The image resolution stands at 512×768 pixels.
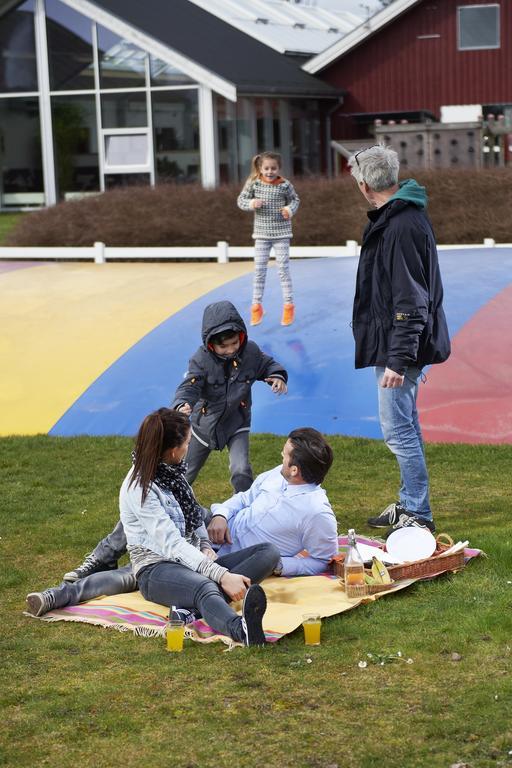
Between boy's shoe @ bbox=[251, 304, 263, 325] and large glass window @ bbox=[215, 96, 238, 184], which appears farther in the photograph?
large glass window @ bbox=[215, 96, 238, 184]

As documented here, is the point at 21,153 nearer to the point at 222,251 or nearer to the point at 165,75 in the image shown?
the point at 165,75

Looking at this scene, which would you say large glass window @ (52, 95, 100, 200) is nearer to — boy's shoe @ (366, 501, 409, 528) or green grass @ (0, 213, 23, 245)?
green grass @ (0, 213, 23, 245)

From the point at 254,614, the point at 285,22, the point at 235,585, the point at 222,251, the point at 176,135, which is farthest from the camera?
the point at 285,22

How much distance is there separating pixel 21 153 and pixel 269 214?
58.4ft

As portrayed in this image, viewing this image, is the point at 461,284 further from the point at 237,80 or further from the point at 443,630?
the point at 237,80

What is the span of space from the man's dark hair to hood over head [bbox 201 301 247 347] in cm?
123

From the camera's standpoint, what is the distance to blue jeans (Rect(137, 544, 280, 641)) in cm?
615

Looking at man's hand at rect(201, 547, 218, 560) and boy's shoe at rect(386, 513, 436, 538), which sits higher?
man's hand at rect(201, 547, 218, 560)

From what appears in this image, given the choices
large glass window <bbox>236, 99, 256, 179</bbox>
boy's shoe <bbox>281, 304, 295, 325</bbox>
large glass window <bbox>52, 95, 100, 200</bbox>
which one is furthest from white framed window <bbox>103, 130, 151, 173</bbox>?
boy's shoe <bbox>281, 304, 295, 325</bbox>

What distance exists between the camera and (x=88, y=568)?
7.15m

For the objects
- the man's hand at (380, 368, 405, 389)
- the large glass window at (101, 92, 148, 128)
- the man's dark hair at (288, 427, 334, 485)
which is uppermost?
the large glass window at (101, 92, 148, 128)

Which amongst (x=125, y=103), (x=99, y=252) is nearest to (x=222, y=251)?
(x=99, y=252)

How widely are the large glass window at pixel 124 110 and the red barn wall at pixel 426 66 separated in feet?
18.0

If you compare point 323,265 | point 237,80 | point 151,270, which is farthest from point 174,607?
point 237,80
